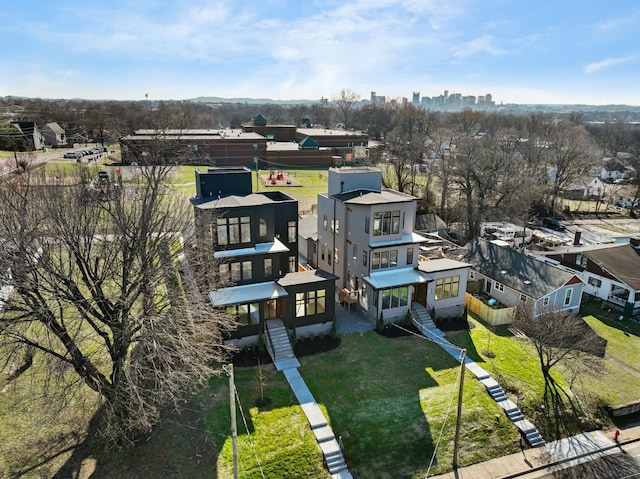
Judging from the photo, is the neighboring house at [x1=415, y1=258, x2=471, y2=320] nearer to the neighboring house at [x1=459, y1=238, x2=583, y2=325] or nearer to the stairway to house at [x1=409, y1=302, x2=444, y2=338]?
the stairway to house at [x1=409, y1=302, x2=444, y2=338]

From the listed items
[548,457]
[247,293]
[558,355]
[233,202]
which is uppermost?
[233,202]

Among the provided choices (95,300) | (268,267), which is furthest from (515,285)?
(95,300)

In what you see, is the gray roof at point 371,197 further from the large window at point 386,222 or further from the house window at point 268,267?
the house window at point 268,267

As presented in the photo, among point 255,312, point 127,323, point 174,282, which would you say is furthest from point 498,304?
point 127,323

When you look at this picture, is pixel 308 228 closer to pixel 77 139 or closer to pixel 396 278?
pixel 396 278

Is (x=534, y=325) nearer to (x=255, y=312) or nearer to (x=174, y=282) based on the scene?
(x=255, y=312)

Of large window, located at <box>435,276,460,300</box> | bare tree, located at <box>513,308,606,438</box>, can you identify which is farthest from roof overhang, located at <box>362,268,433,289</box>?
bare tree, located at <box>513,308,606,438</box>
